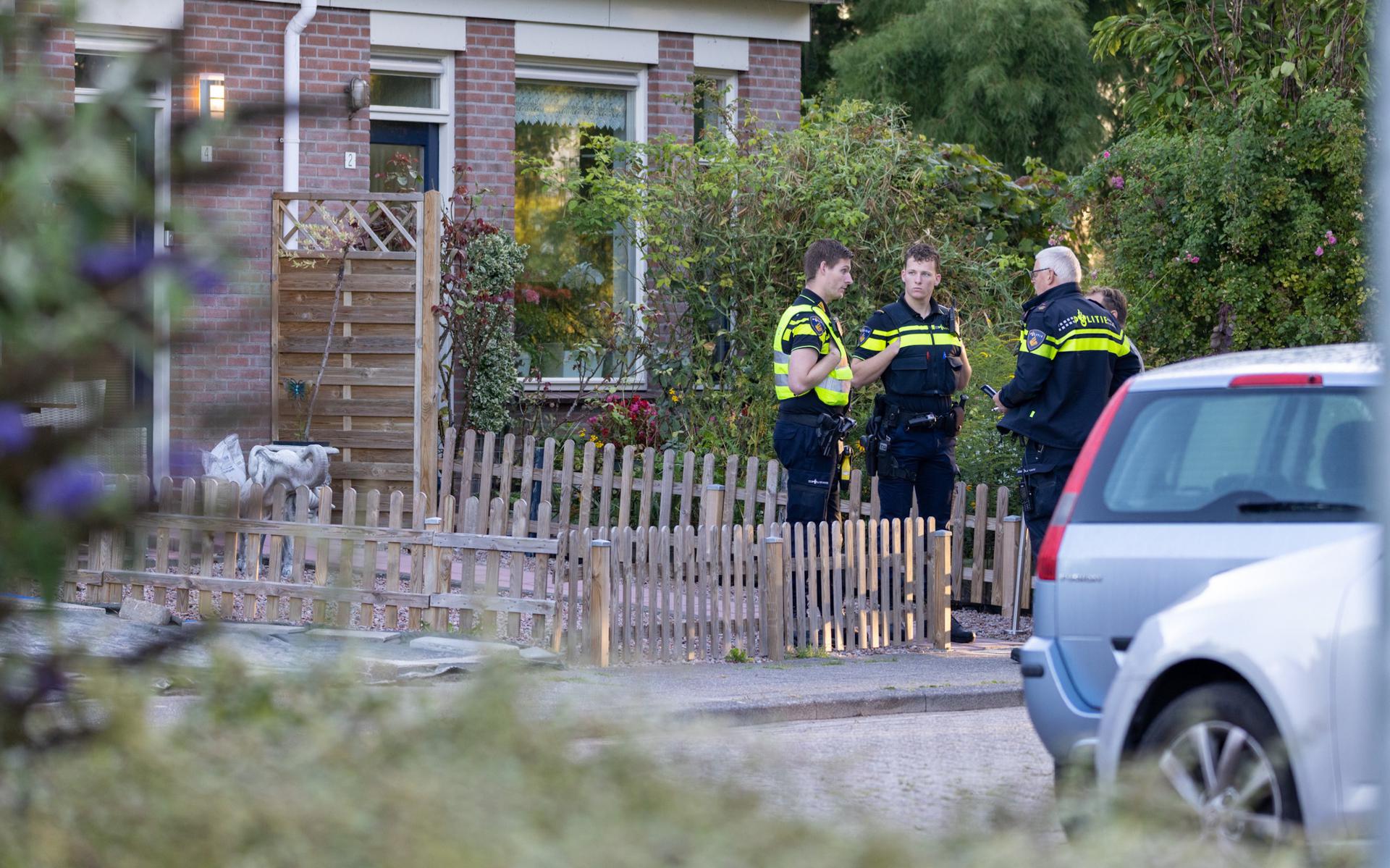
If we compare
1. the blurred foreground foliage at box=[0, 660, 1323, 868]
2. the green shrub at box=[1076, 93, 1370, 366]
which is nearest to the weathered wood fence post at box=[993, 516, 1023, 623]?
the green shrub at box=[1076, 93, 1370, 366]

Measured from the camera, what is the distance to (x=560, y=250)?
1578 cm

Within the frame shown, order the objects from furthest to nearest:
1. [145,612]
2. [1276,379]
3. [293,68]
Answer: [293,68] < [145,612] < [1276,379]

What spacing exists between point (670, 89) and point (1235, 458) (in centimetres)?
1111

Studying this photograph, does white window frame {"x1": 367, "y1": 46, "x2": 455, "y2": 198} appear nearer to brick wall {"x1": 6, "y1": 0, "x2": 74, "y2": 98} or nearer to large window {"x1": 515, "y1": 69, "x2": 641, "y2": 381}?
large window {"x1": 515, "y1": 69, "x2": 641, "y2": 381}

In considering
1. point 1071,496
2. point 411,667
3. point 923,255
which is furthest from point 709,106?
point 1071,496

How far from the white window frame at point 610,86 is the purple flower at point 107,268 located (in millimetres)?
12013

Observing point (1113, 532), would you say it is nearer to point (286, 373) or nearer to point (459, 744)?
point (459, 744)

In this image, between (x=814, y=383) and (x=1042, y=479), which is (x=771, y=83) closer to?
(x=814, y=383)

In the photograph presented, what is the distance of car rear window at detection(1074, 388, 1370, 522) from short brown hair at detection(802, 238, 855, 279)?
4136 millimetres

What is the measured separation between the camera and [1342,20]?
12727 mm

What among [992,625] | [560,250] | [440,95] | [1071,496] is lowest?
[992,625]

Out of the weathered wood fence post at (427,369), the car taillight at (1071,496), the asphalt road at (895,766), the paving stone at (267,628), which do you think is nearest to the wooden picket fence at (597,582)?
the paving stone at (267,628)

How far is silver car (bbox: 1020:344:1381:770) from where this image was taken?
5414 millimetres

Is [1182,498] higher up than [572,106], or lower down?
lower down
